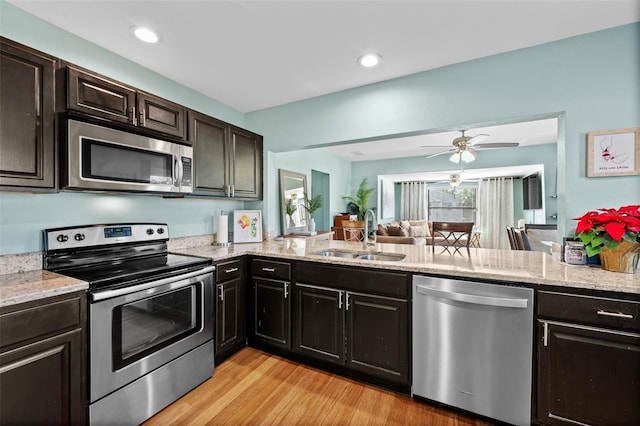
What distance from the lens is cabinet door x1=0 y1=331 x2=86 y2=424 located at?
1245 millimetres

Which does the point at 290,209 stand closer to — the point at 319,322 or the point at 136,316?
the point at 319,322

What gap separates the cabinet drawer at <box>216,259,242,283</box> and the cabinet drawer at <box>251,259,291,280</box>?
13cm

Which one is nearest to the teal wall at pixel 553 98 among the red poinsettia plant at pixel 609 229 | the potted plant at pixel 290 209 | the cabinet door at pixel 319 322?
the red poinsettia plant at pixel 609 229

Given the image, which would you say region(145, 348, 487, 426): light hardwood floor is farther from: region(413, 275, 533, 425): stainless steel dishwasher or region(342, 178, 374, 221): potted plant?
region(342, 178, 374, 221): potted plant

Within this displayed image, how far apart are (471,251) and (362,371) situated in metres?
1.37

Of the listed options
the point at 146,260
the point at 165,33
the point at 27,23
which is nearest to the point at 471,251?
the point at 146,260

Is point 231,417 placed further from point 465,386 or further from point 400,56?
point 400,56

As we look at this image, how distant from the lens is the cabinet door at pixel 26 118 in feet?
4.83

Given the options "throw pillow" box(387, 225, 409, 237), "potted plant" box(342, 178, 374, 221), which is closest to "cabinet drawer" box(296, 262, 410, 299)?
"throw pillow" box(387, 225, 409, 237)

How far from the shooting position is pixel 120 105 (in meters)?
1.95

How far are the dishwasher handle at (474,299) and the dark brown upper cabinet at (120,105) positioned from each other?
2.18 metres

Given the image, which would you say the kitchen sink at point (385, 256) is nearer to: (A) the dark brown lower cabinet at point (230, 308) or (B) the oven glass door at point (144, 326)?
(A) the dark brown lower cabinet at point (230, 308)

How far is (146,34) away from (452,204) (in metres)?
8.01

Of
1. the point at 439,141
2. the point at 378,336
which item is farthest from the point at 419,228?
the point at 378,336
